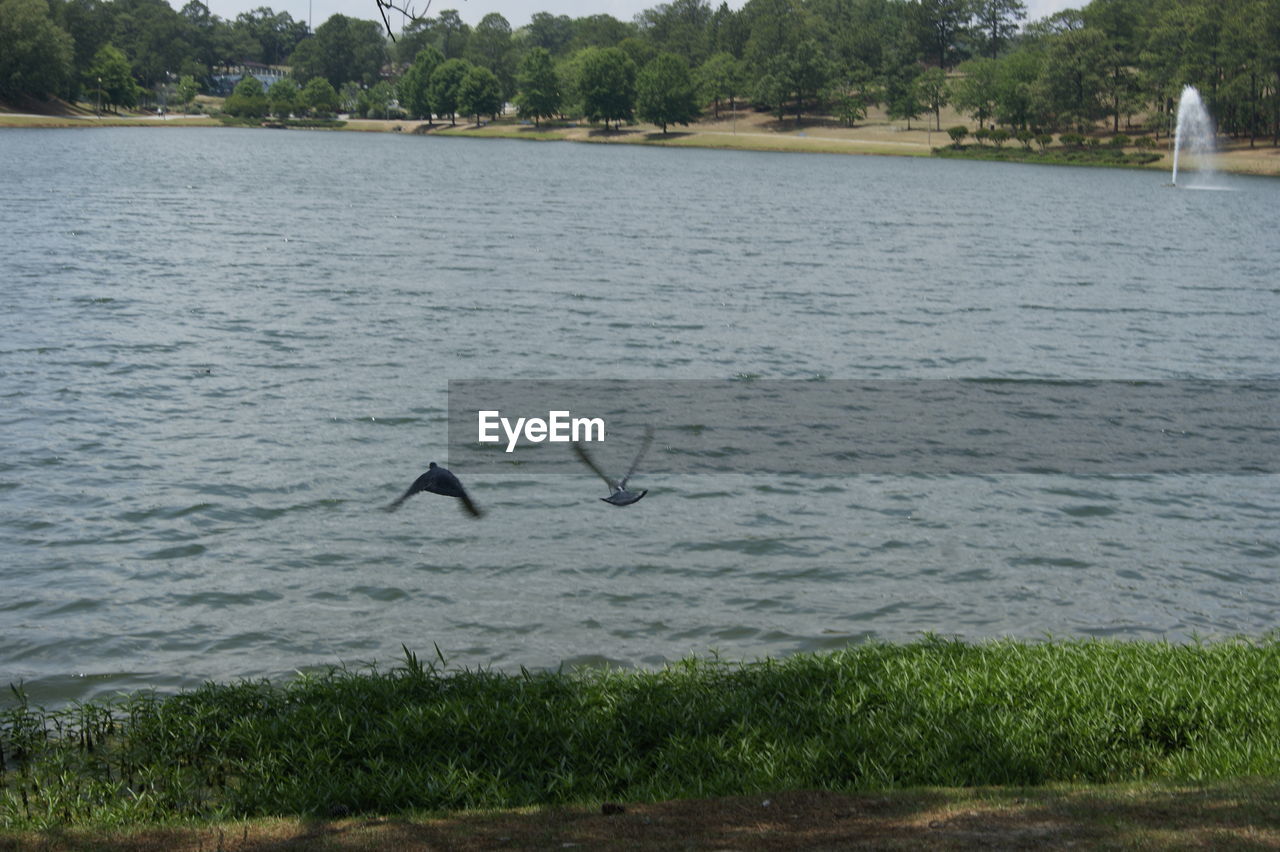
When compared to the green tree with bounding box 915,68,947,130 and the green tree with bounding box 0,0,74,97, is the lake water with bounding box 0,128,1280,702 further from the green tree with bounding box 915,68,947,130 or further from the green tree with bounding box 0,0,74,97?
the green tree with bounding box 915,68,947,130

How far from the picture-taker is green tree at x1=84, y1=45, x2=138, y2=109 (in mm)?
186250

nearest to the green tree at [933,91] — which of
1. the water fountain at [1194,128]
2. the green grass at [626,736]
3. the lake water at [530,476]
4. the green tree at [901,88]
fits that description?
the green tree at [901,88]

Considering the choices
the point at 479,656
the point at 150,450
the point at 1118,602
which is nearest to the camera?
the point at 479,656

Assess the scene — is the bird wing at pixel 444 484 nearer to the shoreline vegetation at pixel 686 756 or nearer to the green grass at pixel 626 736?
the shoreline vegetation at pixel 686 756

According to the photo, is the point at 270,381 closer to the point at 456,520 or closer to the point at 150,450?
the point at 150,450

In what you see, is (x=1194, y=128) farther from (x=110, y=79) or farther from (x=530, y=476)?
(x=110, y=79)

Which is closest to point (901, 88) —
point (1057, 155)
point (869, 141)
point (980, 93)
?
point (869, 141)

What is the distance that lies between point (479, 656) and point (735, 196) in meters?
73.0

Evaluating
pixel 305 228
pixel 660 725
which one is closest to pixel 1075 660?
pixel 660 725

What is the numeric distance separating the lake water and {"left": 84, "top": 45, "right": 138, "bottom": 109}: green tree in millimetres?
141583

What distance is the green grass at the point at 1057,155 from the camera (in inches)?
5522

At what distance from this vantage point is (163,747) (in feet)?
33.1

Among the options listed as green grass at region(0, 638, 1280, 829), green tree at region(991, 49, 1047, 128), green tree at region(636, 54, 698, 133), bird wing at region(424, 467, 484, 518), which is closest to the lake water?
green grass at region(0, 638, 1280, 829)

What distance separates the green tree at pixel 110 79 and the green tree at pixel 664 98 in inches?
3189
